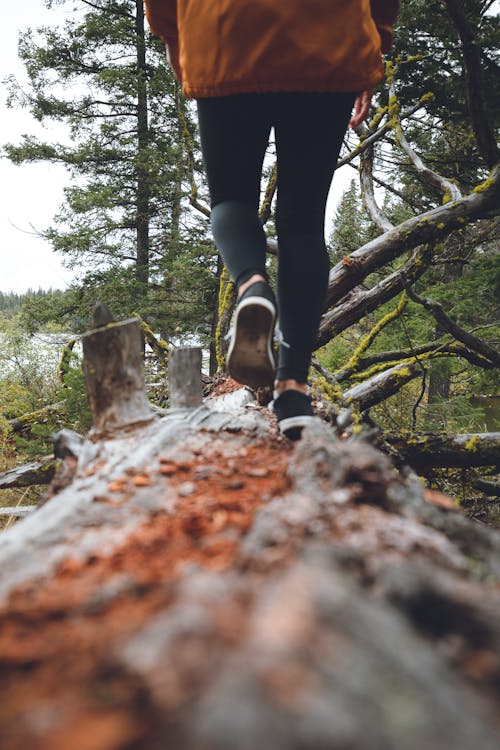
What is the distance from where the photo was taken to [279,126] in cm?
144

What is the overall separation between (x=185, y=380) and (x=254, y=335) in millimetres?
316

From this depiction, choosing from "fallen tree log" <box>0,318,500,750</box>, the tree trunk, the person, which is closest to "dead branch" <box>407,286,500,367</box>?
the person

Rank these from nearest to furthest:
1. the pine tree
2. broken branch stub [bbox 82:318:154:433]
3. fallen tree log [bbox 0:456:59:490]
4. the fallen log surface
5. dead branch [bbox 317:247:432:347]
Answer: the fallen log surface, broken branch stub [bbox 82:318:154:433], fallen tree log [bbox 0:456:59:490], dead branch [bbox 317:247:432:347], the pine tree

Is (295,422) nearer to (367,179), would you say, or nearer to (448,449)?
(448,449)

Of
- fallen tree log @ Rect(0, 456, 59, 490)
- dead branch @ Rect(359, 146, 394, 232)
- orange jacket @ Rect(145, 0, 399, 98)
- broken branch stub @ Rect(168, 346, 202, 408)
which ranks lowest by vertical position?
fallen tree log @ Rect(0, 456, 59, 490)

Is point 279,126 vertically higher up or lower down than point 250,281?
higher up

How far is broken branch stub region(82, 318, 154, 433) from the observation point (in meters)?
1.25

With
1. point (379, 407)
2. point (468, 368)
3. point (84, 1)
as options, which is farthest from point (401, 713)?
point (84, 1)

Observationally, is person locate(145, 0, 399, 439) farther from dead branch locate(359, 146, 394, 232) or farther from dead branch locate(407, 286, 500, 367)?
dead branch locate(359, 146, 394, 232)

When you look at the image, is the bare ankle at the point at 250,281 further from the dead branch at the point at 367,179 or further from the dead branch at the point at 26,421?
the dead branch at the point at 26,421

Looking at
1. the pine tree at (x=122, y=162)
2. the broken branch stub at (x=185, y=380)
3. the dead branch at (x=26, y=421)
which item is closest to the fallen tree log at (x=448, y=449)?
the broken branch stub at (x=185, y=380)

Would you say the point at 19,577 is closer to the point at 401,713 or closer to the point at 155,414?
the point at 401,713

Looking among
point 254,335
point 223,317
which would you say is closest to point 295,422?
point 254,335

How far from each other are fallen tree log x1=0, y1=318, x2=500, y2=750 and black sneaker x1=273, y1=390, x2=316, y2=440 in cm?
51
